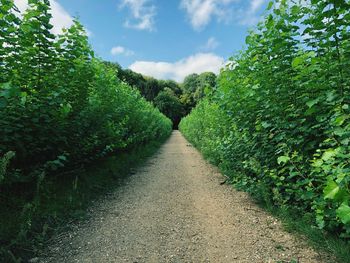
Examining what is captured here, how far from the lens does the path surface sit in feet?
10.6

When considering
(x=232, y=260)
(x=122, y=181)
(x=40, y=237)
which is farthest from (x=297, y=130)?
(x=122, y=181)

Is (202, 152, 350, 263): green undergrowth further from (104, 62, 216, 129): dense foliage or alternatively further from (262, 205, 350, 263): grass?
(104, 62, 216, 129): dense foliage

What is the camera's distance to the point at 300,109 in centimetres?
363

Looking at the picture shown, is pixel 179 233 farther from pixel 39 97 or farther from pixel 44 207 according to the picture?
pixel 39 97

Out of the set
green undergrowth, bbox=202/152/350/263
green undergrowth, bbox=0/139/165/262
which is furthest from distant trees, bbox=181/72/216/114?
green undergrowth, bbox=202/152/350/263

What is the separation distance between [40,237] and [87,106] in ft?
8.89

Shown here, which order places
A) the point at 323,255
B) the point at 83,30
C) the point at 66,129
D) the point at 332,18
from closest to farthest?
the point at 332,18, the point at 323,255, the point at 66,129, the point at 83,30

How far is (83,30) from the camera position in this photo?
17.3 ft

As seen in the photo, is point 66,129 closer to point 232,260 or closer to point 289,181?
point 232,260

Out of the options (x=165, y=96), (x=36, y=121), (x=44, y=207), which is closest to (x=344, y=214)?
(x=36, y=121)

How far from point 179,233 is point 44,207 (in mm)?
2229

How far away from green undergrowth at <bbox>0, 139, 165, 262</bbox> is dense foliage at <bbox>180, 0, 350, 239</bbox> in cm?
317

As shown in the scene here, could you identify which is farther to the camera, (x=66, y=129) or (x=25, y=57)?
(x=66, y=129)

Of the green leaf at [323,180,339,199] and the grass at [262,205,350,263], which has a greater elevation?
the green leaf at [323,180,339,199]
